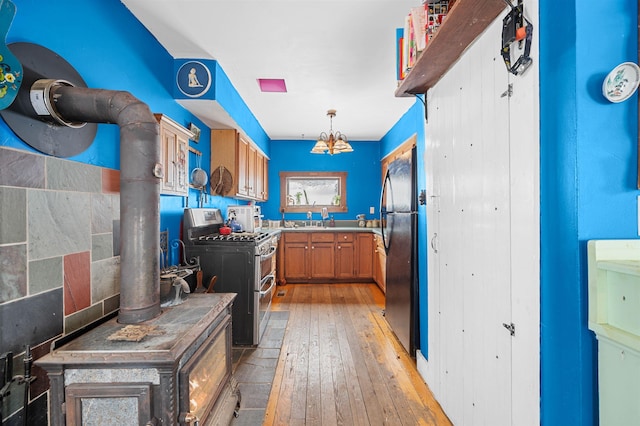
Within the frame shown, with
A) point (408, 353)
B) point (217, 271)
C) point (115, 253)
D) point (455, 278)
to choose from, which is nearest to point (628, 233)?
point (455, 278)

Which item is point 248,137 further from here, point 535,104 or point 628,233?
point 628,233

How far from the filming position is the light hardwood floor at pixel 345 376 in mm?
1829

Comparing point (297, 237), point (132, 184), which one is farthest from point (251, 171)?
point (132, 184)

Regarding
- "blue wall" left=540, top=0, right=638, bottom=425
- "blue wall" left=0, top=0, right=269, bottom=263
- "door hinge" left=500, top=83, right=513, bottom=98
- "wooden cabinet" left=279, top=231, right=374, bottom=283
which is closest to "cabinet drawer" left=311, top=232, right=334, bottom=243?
"wooden cabinet" left=279, top=231, right=374, bottom=283

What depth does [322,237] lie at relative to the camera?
4945mm

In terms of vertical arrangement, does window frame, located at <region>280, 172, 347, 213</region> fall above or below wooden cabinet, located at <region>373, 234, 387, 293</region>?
above

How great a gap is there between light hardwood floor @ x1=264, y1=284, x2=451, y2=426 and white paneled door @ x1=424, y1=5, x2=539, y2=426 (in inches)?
10.9

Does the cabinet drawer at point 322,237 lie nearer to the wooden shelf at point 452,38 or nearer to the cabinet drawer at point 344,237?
the cabinet drawer at point 344,237

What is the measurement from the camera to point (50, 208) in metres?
1.23

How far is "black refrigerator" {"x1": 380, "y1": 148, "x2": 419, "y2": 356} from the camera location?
247 centimetres

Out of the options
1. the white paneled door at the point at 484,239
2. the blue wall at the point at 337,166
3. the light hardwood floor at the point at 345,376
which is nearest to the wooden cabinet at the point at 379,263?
the light hardwood floor at the point at 345,376

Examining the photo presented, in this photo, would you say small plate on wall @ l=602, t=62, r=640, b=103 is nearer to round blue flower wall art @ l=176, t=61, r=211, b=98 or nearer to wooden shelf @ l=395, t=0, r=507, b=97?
wooden shelf @ l=395, t=0, r=507, b=97

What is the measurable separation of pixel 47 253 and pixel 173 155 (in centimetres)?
116

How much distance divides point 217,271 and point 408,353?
1833 millimetres
